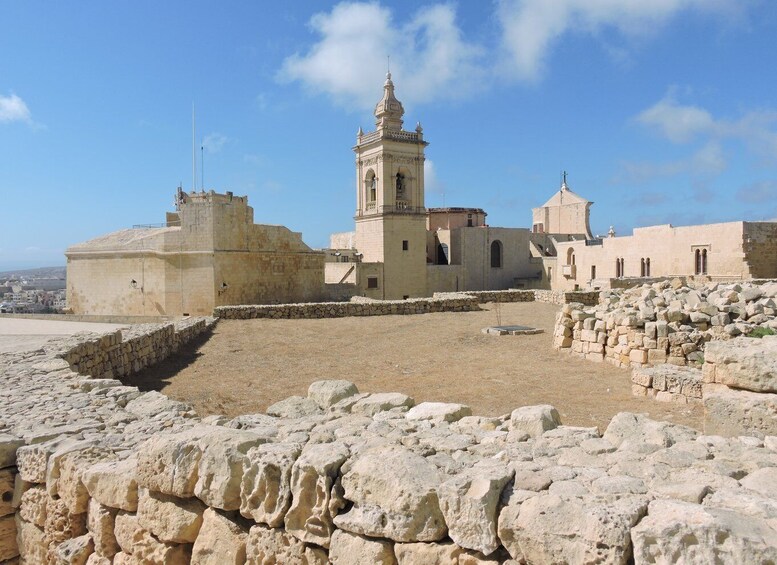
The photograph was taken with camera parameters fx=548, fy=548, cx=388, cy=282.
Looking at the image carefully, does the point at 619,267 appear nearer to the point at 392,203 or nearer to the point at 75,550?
the point at 392,203

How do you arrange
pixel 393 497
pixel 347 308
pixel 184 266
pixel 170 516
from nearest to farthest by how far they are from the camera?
pixel 393 497, pixel 170 516, pixel 347 308, pixel 184 266

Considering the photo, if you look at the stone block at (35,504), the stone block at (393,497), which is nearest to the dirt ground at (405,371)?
the stone block at (35,504)

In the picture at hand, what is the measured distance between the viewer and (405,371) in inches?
365

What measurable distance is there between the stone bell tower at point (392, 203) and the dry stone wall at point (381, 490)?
28.2 meters

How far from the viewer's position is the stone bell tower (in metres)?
32.9

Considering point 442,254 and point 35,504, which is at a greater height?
point 442,254

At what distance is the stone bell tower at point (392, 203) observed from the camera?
3288cm

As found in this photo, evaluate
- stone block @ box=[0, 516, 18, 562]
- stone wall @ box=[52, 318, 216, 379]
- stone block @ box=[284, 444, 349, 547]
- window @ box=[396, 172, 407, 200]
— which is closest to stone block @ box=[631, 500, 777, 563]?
stone block @ box=[284, 444, 349, 547]

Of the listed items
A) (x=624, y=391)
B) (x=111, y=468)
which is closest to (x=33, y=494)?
(x=111, y=468)

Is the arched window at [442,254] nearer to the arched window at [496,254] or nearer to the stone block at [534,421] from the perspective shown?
the arched window at [496,254]

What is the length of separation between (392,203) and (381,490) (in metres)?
31.4

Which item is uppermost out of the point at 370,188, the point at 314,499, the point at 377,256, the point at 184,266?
the point at 370,188

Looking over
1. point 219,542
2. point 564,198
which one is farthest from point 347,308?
point 564,198

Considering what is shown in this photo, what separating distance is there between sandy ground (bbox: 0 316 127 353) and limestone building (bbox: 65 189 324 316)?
6.42 metres
